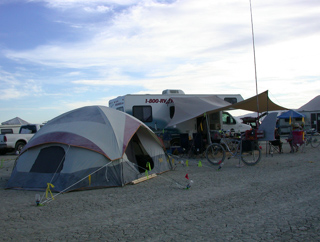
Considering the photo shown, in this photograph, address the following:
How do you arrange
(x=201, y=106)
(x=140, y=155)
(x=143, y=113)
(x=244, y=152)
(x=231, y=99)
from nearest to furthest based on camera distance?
(x=140, y=155) → (x=244, y=152) → (x=201, y=106) → (x=143, y=113) → (x=231, y=99)

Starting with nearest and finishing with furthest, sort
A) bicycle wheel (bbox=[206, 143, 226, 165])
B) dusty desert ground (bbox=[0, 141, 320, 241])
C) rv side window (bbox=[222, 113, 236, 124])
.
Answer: dusty desert ground (bbox=[0, 141, 320, 241]) < bicycle wheel (bbox=[206, 143, 226, 165]) < rv side window (bbox=[222, 113, 236, 124])

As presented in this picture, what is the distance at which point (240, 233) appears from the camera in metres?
4.39

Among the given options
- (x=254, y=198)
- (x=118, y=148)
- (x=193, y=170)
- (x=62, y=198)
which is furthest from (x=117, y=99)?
(x=254, y=198)

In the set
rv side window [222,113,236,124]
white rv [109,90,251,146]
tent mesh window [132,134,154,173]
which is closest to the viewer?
tent mesh window [132,134,154,173]

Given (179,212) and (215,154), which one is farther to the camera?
(215,154)

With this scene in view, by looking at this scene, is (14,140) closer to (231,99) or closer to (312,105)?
(231,99)

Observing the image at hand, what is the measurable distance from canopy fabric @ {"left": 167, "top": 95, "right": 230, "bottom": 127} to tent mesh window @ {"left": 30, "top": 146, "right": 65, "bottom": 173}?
20.0ft

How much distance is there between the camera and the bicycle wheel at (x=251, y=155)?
10367 millimetres

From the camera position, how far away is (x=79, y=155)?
7805 mm

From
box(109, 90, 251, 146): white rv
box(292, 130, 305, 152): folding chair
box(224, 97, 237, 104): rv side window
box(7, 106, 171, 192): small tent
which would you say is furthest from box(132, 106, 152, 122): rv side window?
box(7, 106, 171, 192): small tent

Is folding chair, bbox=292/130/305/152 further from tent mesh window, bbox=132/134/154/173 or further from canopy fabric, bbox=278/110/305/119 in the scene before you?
canopy fabric, bbox=278/110/305/119

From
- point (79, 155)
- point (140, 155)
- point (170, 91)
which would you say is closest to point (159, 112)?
point (170, 91)

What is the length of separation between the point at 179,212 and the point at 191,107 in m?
8.88

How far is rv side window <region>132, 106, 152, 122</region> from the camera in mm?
15773
